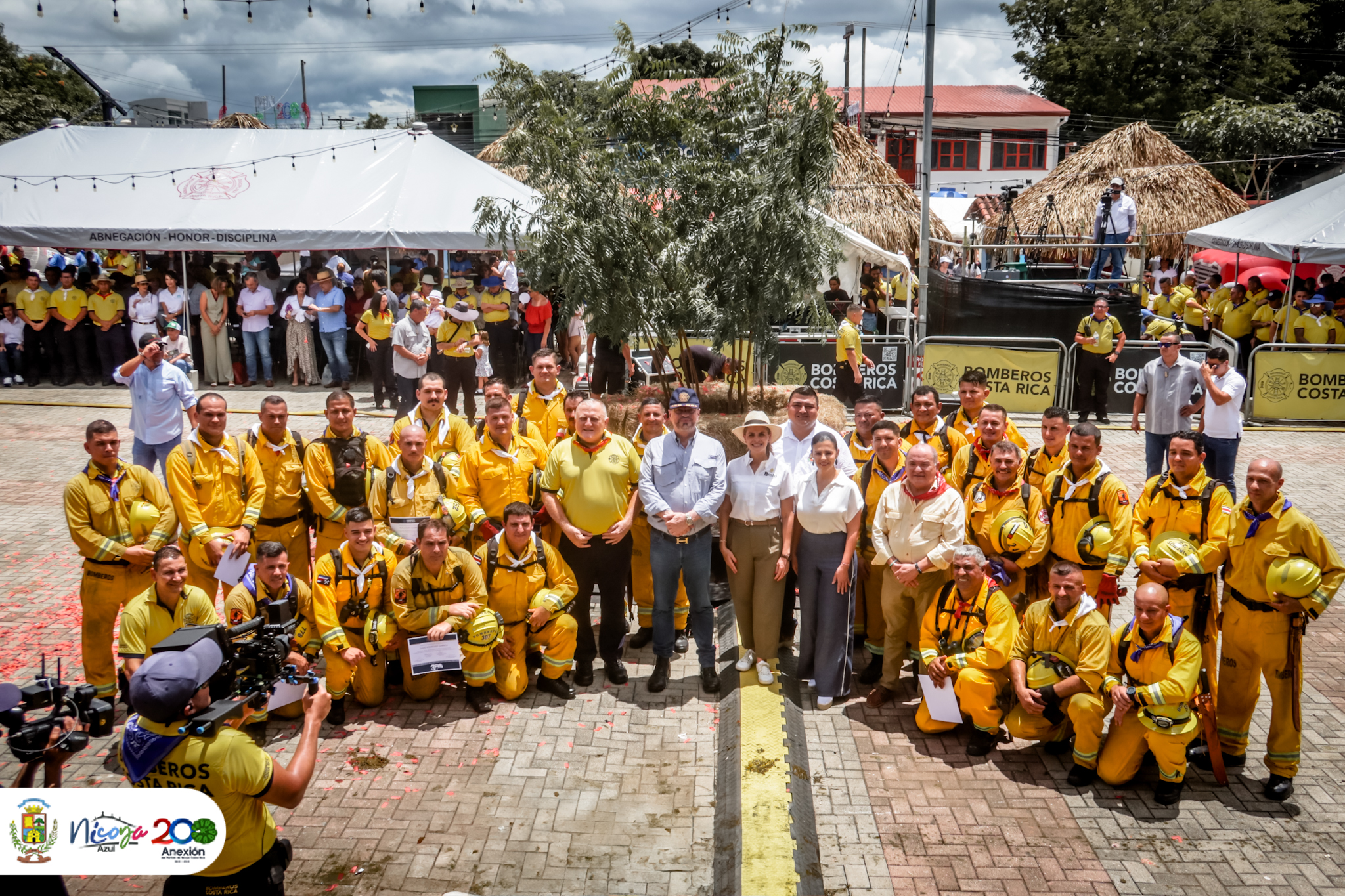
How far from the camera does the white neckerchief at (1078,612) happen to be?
5.83 metres

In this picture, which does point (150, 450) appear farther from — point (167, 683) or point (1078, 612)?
point (1078, 612)

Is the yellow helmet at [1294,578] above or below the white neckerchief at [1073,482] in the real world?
below

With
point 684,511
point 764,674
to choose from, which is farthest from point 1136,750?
point 684,511

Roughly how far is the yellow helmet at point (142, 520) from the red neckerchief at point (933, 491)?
493 centimetres

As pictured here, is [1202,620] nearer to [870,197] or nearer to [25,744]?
[25,744]

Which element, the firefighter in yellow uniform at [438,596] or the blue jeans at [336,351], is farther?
the blue jeans at [336,351]

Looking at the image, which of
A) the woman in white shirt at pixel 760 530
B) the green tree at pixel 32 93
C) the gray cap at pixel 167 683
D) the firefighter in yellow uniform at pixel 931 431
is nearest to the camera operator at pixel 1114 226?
the firefighter in yellow uniform at pixel 931 431

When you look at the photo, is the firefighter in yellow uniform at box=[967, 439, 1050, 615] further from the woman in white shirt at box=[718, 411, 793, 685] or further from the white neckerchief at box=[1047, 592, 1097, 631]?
the woman in white shirt at box=[718, 411, 793, 685]

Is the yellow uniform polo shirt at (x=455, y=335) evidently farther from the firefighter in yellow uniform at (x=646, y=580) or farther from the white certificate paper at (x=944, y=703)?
the white certificate paper at (x=944, y=703)

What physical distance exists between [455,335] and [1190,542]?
10.6m

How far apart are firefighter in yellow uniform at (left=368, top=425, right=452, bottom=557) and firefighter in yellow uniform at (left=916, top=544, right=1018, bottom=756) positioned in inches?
138

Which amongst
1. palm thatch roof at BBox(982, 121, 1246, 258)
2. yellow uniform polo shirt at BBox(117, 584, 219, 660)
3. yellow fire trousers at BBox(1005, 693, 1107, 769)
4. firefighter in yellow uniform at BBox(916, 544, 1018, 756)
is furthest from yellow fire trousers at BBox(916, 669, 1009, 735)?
palm thatch roof at BBox(982, 121, 1246, 258)

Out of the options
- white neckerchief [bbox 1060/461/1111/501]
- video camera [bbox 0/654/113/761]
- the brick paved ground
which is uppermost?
white neckerchief [bbox 1060/461/1111/501]

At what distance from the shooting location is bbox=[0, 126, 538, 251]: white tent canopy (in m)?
17.7
